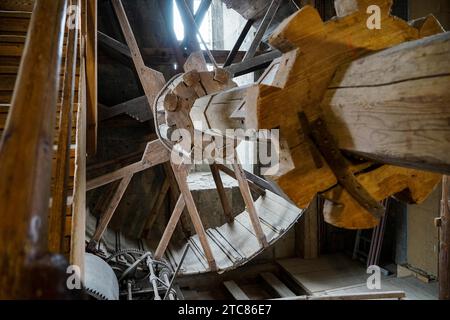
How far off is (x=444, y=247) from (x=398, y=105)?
15.6ft

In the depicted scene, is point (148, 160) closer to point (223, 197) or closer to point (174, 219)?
point (174, 219)

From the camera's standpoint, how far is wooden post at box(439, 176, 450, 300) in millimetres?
4527

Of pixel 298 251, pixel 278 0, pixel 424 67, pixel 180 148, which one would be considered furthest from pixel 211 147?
pixel 298 251

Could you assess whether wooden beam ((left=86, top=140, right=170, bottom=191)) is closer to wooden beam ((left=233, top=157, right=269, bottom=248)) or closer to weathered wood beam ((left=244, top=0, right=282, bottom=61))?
wooden beam ((left=233, top=157, right=269, bottom=248))

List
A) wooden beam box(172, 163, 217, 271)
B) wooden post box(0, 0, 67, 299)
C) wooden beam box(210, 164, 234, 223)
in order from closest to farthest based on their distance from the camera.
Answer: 1. wooden post box(0, 0, 67, 299)
2. wooden beam box(172, 163, 217, 271)
3. wooden beam box(210, 164, 234, 223)

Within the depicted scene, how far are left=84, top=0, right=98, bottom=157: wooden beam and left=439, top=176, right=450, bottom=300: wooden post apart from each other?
4.81 m

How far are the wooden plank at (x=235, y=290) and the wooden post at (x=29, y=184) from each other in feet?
19.8

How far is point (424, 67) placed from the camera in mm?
840

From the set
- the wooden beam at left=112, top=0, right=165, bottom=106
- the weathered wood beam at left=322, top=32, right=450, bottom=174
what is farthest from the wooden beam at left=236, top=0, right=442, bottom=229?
the wooden beam at left=112, top=0, right=165, bottom=106

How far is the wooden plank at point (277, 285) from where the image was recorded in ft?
20.5

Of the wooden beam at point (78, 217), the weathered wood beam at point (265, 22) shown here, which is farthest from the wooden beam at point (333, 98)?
the weathered wood beam at point (265, 22)

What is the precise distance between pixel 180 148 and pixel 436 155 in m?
2.60

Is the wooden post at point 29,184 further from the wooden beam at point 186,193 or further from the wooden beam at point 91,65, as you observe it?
the wooden beam at point 186,193

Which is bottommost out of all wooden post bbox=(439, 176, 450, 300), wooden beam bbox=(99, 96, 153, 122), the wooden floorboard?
the wooden floorboard
